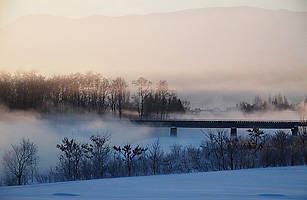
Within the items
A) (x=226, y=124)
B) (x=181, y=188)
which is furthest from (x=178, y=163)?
(x=226, y=124)

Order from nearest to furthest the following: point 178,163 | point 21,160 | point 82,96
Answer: point 178,163, point 21,160, point 82,96

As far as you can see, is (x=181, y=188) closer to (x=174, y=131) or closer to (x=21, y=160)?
(x=21, y=160)

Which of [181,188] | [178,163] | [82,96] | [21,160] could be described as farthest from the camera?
[82,96]

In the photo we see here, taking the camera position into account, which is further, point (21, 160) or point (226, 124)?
point (226, 124)

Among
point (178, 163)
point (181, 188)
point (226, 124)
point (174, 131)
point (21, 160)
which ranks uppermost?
point (226, 124)

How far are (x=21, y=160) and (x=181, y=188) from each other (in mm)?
20582

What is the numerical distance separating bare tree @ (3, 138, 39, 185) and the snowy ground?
15.1m

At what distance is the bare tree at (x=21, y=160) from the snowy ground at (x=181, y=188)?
15.1 m

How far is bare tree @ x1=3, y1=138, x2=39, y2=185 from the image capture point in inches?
1013

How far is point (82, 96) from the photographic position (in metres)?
40.6

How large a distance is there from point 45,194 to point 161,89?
109ft

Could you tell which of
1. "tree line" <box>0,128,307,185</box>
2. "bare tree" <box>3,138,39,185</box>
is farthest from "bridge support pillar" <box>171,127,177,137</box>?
"bare tree" <box>3,138,39,185</box>

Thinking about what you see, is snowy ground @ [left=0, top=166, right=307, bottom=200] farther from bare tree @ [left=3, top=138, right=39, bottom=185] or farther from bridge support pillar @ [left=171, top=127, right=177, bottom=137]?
bridge support pillar @ [left=171, top=127, right=177, bottom=137]

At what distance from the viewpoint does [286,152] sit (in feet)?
79.1
